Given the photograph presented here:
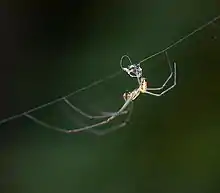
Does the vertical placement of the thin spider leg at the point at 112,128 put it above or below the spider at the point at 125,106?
below

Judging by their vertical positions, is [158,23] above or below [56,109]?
above

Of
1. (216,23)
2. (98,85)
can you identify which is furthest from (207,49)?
(98,85)

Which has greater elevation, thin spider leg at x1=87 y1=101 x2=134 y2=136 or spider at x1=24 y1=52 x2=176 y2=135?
spider at x1=24 y1=52 x2=176 y2=135

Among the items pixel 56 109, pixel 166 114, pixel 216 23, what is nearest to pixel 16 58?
pixel 56 109

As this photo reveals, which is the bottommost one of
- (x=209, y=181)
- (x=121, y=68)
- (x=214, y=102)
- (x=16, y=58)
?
(x=209, y=181)

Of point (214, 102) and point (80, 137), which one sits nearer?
point (80, 137)

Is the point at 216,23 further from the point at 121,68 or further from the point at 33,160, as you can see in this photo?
the point at 33,160
